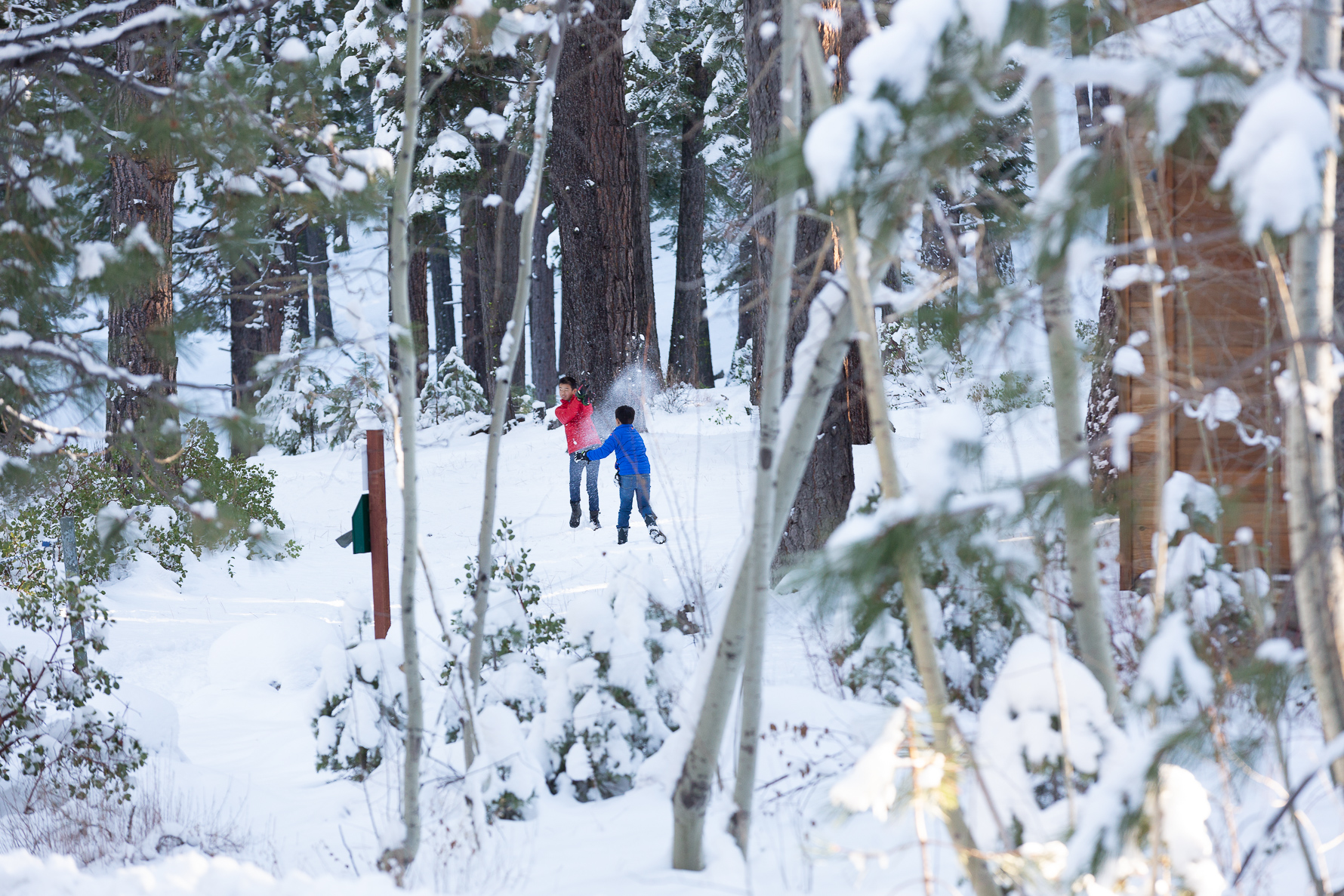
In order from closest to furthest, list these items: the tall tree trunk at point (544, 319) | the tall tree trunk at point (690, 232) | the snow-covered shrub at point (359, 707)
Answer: the snow-covered shrub at point (359, 707)
the tall tree trunk at point (690, 232)
the tall tree trunk at point (544, 319)

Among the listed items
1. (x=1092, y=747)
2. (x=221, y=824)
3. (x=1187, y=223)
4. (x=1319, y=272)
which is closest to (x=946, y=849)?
(x=1092, y=747)

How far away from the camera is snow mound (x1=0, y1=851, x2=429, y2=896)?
2.62 meters

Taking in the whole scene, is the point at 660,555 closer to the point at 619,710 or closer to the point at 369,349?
the point at 619,710

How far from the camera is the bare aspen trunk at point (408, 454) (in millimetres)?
2828

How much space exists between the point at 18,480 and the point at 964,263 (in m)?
2.84

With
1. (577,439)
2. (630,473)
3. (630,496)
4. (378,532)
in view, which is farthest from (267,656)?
(577,439)

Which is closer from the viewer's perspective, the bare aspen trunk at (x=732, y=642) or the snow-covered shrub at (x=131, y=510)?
the bare aspen trunk at (x=732, y=642)

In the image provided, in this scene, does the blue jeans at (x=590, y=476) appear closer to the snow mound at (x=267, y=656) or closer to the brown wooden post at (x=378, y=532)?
the snow mound at (x=267, y=656)

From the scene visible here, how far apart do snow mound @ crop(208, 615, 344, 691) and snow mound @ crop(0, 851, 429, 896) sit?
3.09 meters

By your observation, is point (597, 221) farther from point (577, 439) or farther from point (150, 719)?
point (150, 719)

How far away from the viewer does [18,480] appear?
315 cm

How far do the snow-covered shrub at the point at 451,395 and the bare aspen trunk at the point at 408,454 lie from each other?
1328cm

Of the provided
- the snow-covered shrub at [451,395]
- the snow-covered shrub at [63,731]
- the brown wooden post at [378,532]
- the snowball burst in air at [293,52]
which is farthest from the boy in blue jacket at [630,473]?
the snow-covered shrub at [451,395]

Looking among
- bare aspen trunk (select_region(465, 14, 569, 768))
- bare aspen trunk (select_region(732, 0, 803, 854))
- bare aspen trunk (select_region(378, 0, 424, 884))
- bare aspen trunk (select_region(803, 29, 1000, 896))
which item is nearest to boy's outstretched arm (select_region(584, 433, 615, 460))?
bare aspen trunk (select_region(465, 14, 569, 768))
